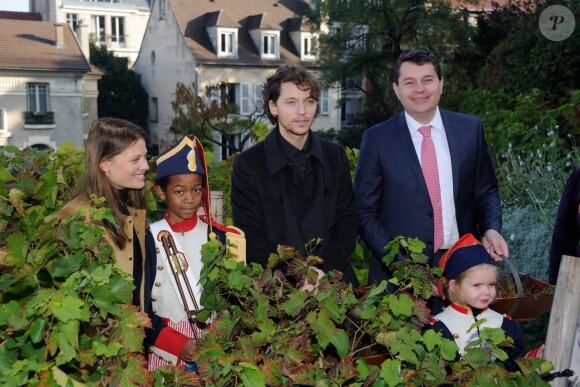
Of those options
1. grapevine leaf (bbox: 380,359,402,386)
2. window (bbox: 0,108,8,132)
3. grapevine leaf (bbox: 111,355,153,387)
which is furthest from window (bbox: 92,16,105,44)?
grapevine leaf (bbox: 380,359,402,386)

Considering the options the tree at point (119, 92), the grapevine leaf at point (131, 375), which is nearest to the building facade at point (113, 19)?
the tree at point (119, 92)

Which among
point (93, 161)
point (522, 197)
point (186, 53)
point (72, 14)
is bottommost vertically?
point (522, 197)

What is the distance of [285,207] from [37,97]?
119ft

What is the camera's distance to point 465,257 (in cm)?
342

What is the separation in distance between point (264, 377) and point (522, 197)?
7.63 m

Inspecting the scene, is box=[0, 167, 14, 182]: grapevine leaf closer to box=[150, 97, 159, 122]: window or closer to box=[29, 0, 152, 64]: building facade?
box=[150, 97, 159, 122]: window

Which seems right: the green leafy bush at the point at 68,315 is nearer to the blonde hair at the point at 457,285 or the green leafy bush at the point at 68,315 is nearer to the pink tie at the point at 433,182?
the blonde hair at the point at 457,285

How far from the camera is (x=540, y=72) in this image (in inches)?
613

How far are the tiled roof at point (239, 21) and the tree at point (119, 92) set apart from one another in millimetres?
5034

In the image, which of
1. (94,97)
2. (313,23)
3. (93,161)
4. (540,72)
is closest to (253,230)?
(93,161)

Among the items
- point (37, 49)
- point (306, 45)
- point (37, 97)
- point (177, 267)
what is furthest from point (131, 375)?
point (306, 45)

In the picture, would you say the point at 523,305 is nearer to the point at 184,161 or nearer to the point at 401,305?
the point at 401,305

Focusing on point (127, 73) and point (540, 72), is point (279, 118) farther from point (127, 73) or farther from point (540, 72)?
point (127, 73)

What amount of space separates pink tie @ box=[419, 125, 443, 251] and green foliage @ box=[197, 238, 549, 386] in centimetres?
133
